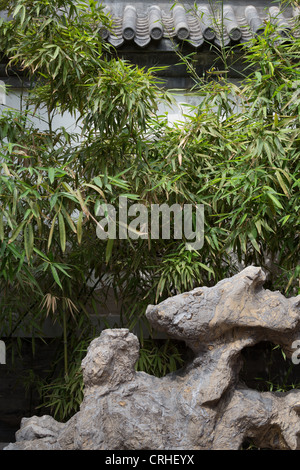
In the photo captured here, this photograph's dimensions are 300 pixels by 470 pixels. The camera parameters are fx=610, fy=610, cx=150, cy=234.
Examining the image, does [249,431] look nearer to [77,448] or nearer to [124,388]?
[124,388]

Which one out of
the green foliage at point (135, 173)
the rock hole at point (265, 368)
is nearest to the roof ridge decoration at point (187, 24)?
the green foliage at point (135, 173)

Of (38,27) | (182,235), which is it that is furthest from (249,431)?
(38,27)

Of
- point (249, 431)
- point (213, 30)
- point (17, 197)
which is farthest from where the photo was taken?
point (213, 30)

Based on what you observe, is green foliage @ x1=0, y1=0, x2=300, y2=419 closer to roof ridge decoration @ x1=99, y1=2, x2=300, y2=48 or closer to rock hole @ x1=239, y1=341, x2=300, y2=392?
rock hole @ x1=239, y1=341, x2=300, y2=392

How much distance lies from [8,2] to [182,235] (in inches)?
Result: 63.5

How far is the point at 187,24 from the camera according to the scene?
171 inches

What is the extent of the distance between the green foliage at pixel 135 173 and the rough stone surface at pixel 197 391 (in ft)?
2.08

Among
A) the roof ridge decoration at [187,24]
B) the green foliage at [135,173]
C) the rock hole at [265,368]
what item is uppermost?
the roof ridge decoration at [187,24]

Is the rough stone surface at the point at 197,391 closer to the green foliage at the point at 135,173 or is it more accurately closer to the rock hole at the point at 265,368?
the green foliage at the point at 135,173

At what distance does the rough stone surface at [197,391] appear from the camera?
2398 millimetres

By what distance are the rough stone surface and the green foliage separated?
63cm

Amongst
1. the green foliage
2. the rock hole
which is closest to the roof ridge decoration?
the green foliage

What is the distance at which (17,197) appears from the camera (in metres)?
2.80

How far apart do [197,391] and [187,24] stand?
2.85m
